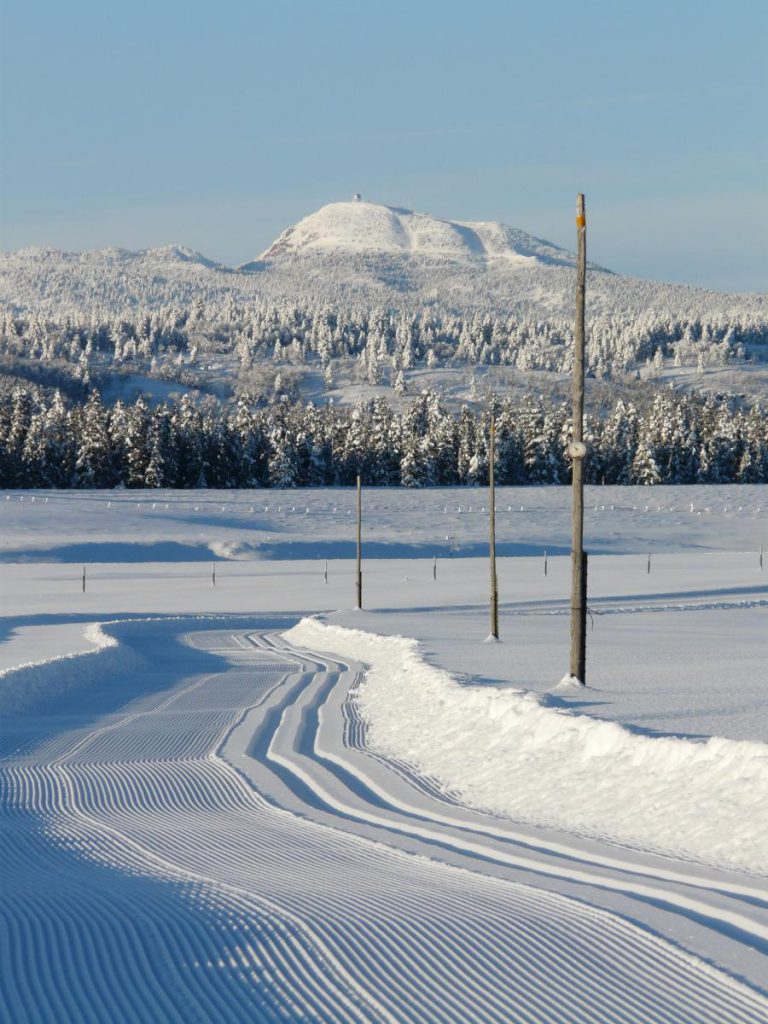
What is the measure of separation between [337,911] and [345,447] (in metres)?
107

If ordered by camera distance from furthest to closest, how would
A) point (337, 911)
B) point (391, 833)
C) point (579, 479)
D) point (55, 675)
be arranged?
point (55, 675), point (579, 479), point (391, 833), point (337, 911)

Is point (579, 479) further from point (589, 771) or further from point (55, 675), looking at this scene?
point (55, 675)

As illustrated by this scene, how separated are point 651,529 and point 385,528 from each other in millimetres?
19658

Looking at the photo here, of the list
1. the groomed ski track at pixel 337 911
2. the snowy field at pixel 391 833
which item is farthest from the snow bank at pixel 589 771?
the groomed ski track at pixel 337 911

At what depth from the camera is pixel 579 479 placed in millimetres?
16531

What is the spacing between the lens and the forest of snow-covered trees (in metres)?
103

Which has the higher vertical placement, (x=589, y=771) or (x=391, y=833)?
(x=589, y=771)

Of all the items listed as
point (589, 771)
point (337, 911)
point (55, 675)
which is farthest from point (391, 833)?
point (55, 675)

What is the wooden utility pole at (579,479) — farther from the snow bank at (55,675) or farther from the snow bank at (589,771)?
the snow bank at (55,675)

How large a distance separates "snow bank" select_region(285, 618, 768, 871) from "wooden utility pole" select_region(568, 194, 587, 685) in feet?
5.98

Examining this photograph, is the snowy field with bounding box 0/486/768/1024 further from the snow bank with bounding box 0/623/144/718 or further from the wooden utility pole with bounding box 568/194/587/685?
the wooden utility pole with bounding box 568/194/587/685

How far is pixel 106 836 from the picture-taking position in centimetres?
939

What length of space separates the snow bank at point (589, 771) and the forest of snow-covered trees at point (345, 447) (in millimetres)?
90171

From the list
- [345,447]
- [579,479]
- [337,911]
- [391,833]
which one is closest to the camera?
[337,911]
